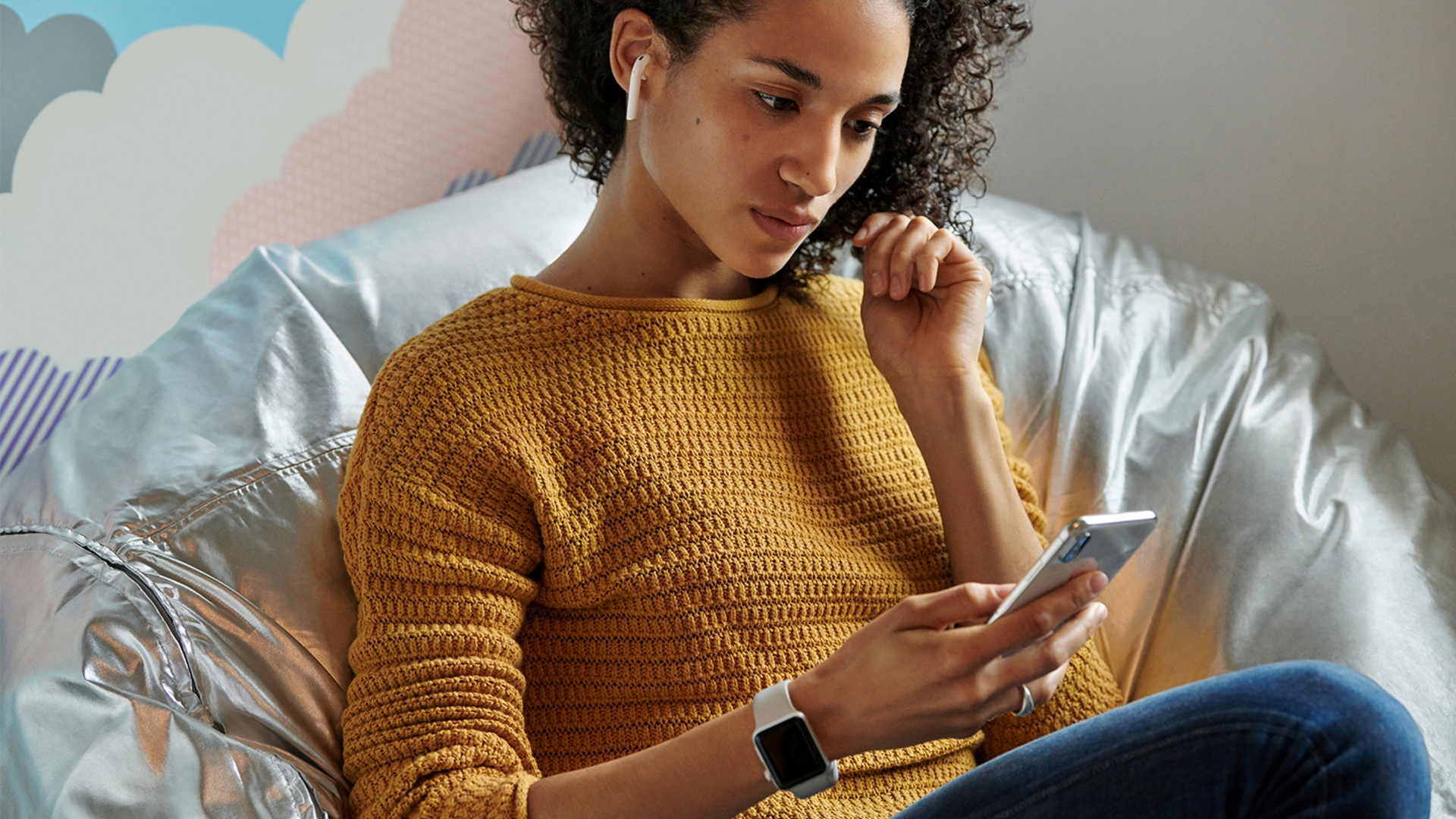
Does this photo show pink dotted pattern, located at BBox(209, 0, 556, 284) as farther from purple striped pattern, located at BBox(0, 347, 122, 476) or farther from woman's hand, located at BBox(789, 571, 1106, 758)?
woman's hand, located at BBox(789, 571, 1106, 758)

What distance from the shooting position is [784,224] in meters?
0.96

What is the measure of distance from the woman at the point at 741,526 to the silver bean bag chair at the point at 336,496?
104 mm

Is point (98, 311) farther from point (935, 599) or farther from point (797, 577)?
point (935, 599)

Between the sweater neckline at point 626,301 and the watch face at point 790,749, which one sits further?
the sweater neckline at point 626,301

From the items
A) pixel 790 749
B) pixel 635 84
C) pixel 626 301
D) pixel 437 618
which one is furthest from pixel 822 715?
pixel 635 84

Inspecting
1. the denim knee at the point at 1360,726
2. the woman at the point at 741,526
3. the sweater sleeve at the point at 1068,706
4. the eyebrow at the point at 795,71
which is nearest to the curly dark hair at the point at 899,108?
the woman at the point at 741,526

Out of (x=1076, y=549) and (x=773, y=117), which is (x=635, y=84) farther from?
(x=1076, y=549)

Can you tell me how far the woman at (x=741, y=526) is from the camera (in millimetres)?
787

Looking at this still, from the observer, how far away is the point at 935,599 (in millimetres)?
784

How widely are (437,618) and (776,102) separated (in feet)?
1.42

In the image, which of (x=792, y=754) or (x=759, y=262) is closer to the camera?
(x=792, y=754)

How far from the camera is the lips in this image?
0.95 m

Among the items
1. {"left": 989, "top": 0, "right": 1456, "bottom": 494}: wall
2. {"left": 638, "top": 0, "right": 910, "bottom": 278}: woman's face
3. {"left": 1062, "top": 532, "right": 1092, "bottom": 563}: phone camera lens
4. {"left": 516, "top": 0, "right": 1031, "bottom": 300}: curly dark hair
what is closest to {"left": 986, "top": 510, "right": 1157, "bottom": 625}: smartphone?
{"left": 1062, "top": 532, "right": 1092, "bottom": 563}: phone camera lens

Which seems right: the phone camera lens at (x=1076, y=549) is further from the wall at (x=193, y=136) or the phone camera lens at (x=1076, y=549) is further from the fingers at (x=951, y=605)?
the wall at (x=193, y=136)
